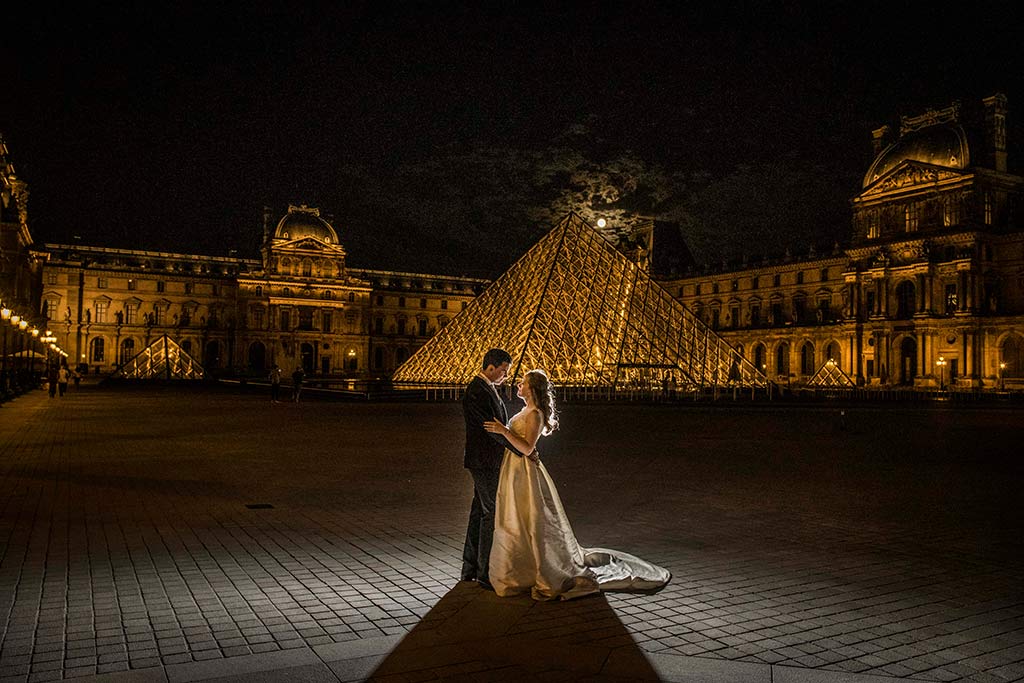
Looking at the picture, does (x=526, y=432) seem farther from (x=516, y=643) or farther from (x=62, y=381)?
(x=62, y=381)

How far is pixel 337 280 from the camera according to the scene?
71375mm

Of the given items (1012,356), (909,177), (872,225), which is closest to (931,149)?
(909,177)

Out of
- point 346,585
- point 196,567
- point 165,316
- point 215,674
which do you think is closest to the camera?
point 215,674

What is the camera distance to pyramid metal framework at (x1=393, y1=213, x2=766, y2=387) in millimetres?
31469

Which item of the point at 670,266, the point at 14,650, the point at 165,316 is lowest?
the point at 14,650

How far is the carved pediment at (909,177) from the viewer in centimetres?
4766

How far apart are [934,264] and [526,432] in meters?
49.4

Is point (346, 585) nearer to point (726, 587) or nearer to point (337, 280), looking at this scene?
point (726, 587)

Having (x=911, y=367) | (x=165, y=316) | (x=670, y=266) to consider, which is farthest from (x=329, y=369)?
(x=911, y=367)

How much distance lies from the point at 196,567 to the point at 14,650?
1.56 meters

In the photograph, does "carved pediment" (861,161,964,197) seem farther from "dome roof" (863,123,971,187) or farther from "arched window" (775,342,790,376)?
"arched window" (775,342,790,376)

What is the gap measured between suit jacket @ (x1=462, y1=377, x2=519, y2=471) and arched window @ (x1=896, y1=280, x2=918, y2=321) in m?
50.2

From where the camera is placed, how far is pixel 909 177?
49250 millimetres

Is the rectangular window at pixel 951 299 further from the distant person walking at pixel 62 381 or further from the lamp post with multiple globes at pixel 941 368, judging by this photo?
the distant person walking at pixel 62 381
